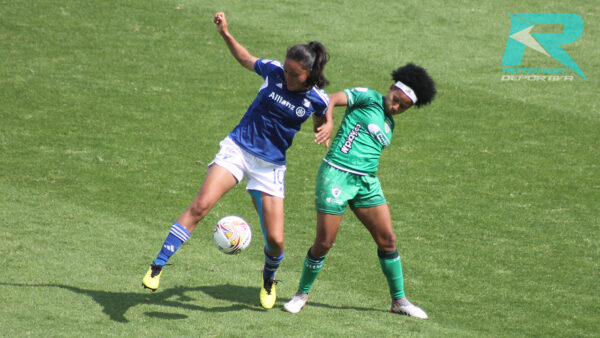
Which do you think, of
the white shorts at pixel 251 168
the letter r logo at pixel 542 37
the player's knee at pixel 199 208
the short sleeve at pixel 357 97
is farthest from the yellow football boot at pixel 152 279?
the letter r logo at pixel 542 37

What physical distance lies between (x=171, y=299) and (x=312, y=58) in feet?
9.33

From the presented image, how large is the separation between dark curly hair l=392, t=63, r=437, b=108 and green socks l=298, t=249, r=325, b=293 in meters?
1.90

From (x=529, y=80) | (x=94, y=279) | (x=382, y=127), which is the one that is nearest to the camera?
(x=382, y=127)

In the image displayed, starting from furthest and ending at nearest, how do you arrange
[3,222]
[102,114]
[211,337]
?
[102,114]
[3,222]
[211,337]

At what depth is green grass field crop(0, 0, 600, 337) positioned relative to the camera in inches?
281

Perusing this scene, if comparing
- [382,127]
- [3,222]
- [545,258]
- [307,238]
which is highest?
[382,127]

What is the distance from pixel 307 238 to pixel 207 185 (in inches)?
127

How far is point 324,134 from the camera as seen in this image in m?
6.31

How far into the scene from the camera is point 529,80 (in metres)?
16.3

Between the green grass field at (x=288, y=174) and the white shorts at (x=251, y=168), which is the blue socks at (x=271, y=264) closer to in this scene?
the green grass field at (x=288, y=174)

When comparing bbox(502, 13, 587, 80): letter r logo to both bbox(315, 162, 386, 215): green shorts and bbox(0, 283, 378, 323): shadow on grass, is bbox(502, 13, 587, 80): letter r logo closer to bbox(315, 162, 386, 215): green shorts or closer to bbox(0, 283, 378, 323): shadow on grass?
bbox(315, 162, 386, 215): green shorts

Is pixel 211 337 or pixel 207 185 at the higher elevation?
pixel 207 185

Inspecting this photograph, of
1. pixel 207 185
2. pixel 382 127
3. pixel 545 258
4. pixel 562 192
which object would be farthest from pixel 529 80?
pixel 207 185

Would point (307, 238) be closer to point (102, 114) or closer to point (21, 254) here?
point (21, 254)
